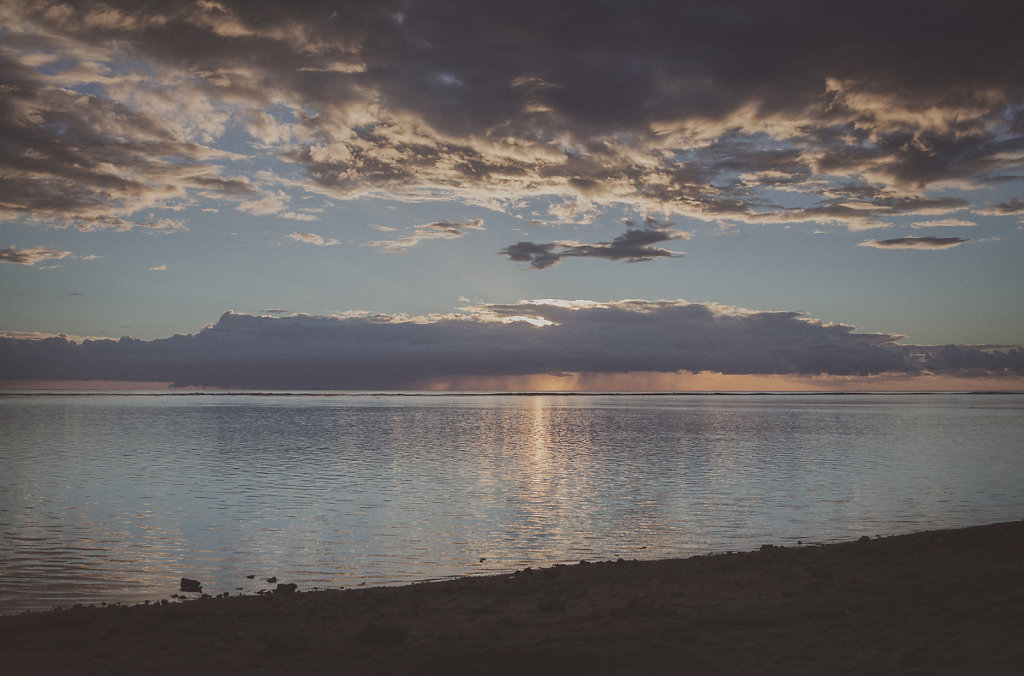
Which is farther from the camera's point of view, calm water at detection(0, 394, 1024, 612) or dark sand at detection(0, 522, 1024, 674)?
calm water at detection(0, 394, 1024, 612)

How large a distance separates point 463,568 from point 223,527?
45.5 feet

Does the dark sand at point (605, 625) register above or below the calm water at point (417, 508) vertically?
above

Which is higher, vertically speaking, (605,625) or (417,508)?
(605,625)

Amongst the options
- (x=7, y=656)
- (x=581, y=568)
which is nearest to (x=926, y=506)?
(x=581, y=568)

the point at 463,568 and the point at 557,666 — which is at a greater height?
the point at 557,666

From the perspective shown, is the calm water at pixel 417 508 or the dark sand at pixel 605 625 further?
the calm water at pixel 417 508

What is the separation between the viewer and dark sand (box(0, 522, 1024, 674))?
43.7 ft

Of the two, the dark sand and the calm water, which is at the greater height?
the dark sand

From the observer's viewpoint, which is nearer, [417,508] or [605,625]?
[605,625]

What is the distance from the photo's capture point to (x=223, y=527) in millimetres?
32625

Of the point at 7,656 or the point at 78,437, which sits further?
the point at 78,437

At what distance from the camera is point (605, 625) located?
1602cm

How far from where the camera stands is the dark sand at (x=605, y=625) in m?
13.3

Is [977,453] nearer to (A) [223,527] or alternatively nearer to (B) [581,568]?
(B) [581,568]
